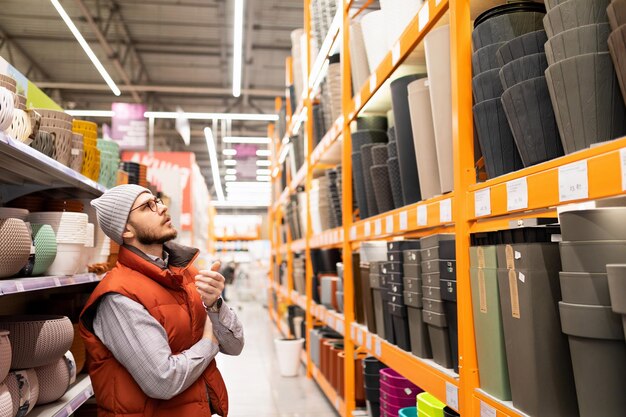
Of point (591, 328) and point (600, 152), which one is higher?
point (600, 152)

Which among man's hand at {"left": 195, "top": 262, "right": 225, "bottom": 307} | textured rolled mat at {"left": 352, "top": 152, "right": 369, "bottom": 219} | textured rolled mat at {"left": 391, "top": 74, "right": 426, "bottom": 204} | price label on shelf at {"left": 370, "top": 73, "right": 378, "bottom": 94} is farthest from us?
textured rolled mat at {"left": 352, "top": 152, "right": 369, "bottom": 219}

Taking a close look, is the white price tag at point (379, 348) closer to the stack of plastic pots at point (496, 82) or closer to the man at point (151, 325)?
the man at point (151, 325)

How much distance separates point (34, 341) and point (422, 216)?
1520 millimetres

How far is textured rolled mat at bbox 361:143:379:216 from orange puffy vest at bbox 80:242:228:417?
3.47 ft

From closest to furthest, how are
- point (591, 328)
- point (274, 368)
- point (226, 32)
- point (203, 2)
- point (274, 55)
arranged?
point (591, 328) → point (274, 368) → point (203, 2) → point (226, 32) → point (274, 55)

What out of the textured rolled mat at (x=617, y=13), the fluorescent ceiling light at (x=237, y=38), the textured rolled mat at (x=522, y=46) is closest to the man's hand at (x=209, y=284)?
the textured rolled mat at (x=522, y=46)

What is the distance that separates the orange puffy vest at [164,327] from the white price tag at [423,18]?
1.28m

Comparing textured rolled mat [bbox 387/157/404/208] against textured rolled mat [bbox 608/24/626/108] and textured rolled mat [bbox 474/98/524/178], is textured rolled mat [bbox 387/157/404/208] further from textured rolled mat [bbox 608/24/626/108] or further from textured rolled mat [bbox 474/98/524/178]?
textured rolled mat [bbox 608/24/626/108]

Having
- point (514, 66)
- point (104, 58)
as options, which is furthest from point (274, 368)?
point (104, 58)

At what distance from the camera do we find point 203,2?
31.6 feet

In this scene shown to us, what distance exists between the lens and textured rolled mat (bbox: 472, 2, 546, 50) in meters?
1.45

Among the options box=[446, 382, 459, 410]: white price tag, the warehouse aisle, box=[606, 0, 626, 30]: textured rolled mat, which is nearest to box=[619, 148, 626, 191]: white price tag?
box=[606, 0, 626, 30]: textured rolled mat

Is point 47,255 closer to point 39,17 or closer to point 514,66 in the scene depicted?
point 514,66

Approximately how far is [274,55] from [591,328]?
11455 mm
